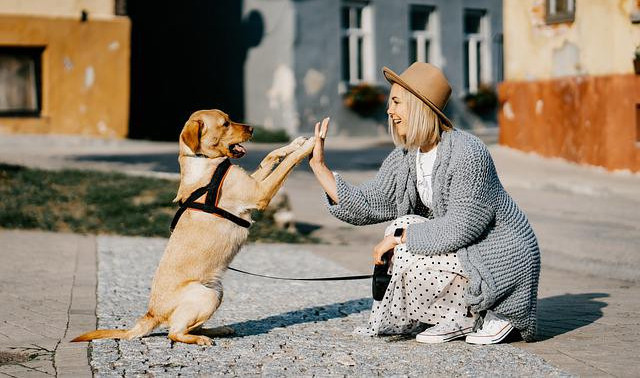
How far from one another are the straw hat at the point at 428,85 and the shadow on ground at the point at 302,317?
170 cm

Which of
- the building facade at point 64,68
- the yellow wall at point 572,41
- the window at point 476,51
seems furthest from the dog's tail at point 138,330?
the window at point 476,51

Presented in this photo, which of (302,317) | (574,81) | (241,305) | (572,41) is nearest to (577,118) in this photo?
(574,81)

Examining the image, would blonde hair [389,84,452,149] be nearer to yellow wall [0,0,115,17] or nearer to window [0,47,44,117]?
yellow wall [0,0,115,17]

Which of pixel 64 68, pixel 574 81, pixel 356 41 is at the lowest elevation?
pixel 574 81

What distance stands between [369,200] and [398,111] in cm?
59

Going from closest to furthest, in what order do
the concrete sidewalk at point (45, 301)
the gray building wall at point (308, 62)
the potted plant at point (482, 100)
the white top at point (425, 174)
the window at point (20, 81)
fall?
the concrete sidewalk at point (45, 301), the white top at point (425, 174), the window at point (20, 81), the gray building wall at point (308, 62), the potted plant at point (482, 100)

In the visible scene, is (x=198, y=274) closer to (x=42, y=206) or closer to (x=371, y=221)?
(x=371, y=221)

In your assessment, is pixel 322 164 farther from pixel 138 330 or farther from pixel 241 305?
pixel 241 305

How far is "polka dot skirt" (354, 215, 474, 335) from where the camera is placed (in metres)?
5.50

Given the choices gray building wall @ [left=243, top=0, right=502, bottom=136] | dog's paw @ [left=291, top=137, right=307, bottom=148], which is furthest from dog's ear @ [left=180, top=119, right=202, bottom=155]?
gray building wall @ [left=243, top=0, right=502, bottom=136]

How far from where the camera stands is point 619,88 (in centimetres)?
1509

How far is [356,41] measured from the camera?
2564 cm

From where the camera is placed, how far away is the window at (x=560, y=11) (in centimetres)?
1631

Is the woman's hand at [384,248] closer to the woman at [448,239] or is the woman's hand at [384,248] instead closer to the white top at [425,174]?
the woman at [448,239]
